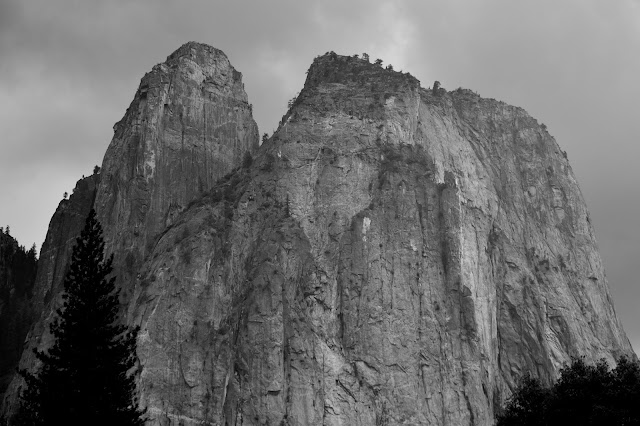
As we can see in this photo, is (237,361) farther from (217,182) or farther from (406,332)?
(217,182)

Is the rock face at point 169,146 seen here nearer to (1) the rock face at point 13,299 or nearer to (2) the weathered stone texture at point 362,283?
(2) the weathered stone texture at point 362,283

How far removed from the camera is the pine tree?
5569 cm

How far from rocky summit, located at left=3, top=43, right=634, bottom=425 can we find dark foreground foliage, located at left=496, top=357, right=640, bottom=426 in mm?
30883

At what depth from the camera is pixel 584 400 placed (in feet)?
233

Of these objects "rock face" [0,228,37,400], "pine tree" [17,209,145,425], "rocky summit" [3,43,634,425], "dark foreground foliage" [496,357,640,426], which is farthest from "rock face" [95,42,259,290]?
"pine tree" [17,209,145,425]

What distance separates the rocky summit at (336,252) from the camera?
107 meters

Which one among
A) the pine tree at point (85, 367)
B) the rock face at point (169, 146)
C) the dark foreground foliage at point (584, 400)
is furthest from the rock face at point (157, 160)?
the pine tree at point (85, 367)

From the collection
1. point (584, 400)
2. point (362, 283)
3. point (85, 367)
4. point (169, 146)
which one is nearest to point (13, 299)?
point (169, 146)

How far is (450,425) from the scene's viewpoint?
10756 cm

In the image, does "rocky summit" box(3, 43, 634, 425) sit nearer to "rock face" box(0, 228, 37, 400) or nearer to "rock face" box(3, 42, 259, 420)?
"rock face" box(3, 42, 259, 420)

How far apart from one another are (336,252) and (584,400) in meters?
49.7

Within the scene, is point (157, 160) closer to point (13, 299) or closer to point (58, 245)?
point (58, 245)

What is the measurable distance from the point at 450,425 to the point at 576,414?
3807 centimetres

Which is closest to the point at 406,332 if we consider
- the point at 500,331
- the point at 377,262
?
the point at 377,262
